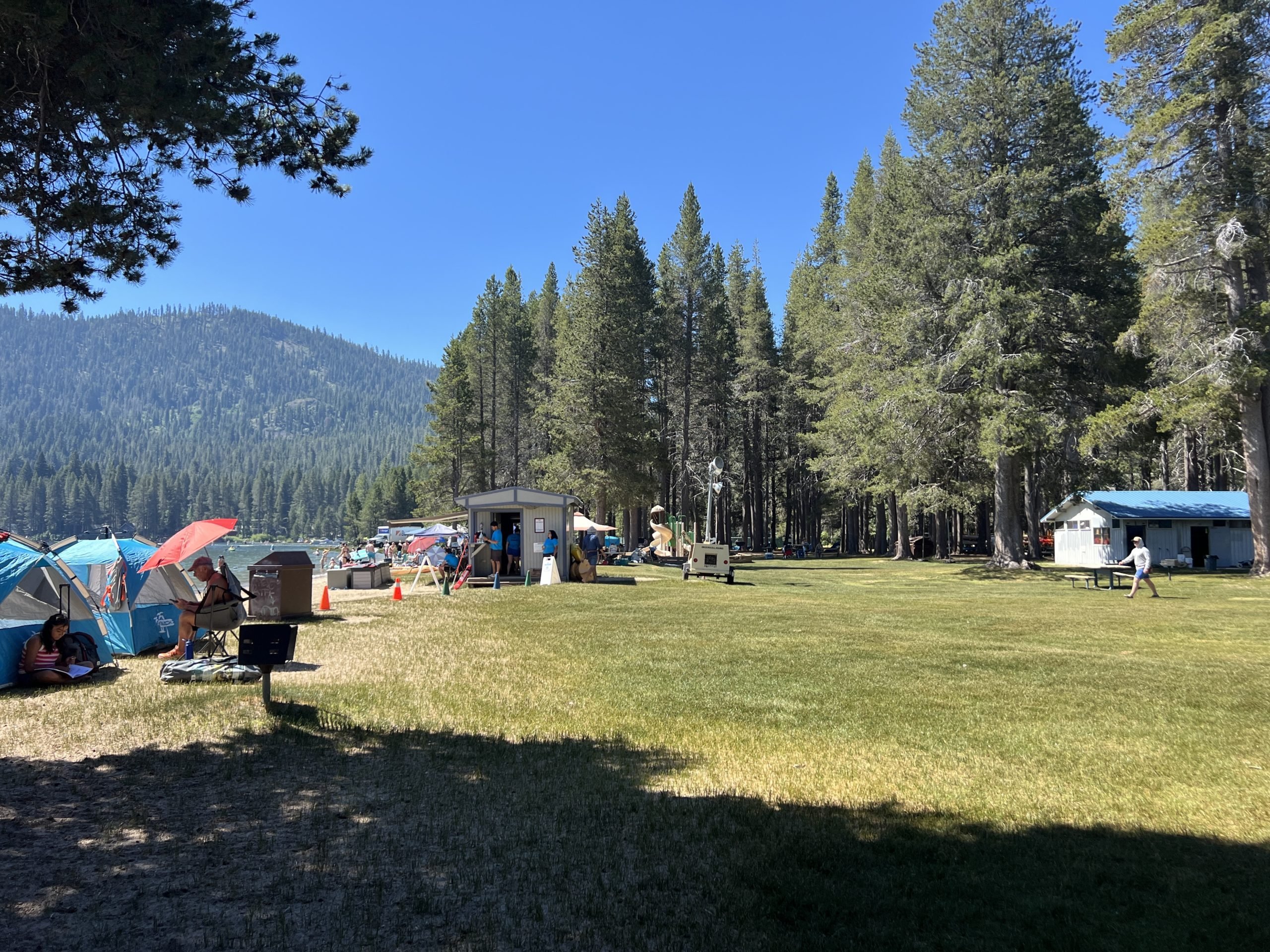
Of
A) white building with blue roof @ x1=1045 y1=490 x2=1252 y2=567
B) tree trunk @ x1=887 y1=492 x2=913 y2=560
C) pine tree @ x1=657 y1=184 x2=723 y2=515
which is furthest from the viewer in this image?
pine tree @ x1=657 y1=184 x2=723 y2=515

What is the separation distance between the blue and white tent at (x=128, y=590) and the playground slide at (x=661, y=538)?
24.0m

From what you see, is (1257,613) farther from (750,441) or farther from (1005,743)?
(750,441)

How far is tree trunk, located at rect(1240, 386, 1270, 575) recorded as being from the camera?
2375 centimetres

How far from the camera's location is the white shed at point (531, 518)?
2378cm

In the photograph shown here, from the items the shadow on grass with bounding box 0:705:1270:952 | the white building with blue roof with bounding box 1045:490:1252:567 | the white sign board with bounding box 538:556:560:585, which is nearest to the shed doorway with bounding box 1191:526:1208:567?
the white building with blue roof with bounding box 1045:490:1252:567

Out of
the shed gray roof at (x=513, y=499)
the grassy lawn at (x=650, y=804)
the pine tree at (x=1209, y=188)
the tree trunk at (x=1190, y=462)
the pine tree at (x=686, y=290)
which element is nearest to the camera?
the grassy lawn at (x=650, y=804)

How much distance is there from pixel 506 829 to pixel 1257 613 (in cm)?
1657

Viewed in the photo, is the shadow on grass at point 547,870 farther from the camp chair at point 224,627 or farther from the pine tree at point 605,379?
the pine tree at point 605,379

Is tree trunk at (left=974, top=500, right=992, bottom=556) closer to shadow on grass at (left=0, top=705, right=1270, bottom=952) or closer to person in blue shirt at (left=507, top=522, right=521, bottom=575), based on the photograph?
person in blue shirt at (left=507, top=522, right=521, bottom=575)

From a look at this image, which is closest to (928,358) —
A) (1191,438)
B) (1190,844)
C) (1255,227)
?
(1255,227)

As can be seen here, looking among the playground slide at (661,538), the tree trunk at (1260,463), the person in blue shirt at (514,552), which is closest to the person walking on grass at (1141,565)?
the tree trunk at (1260,463)

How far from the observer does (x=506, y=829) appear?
4.65 metres

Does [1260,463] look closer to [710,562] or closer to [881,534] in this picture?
[710,562]

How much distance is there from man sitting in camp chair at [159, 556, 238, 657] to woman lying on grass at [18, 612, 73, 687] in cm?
147
